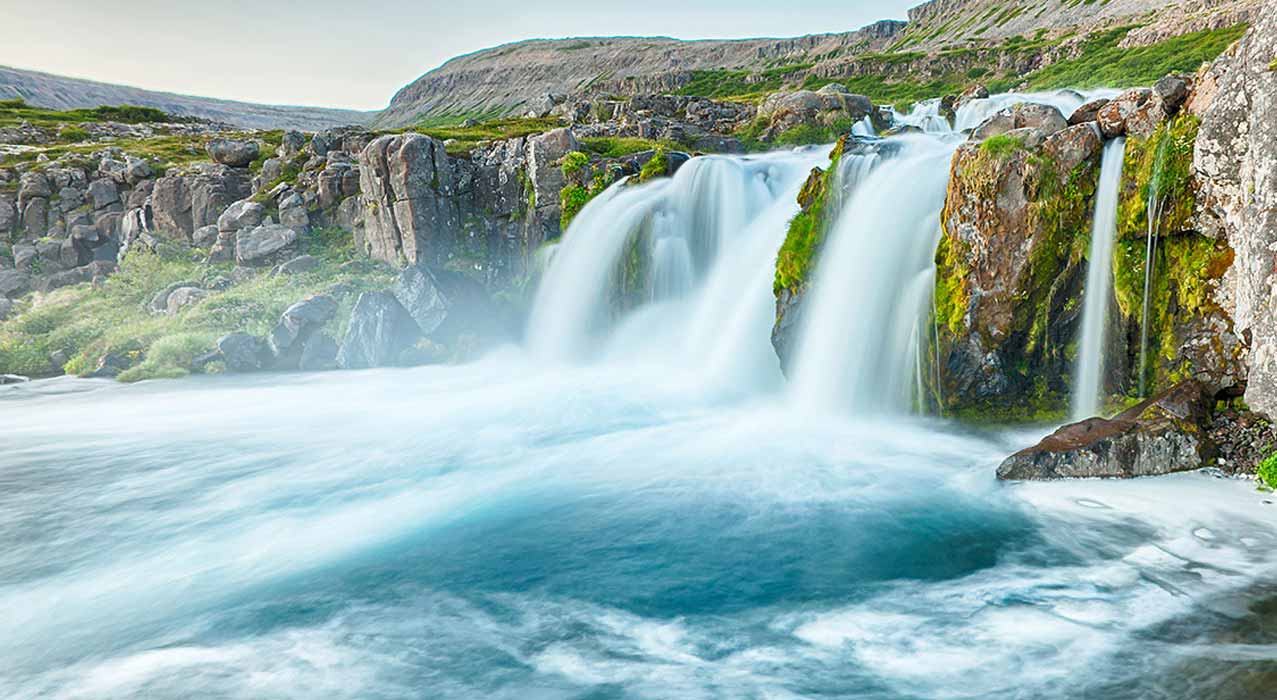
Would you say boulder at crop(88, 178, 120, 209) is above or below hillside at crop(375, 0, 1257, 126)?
below

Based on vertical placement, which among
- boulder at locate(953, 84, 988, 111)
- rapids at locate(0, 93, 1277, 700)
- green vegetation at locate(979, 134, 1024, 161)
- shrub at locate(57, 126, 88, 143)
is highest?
boulder at locate(953, 84, 988, 111)

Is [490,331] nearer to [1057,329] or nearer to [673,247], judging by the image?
[673,247]

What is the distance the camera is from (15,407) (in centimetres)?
1727

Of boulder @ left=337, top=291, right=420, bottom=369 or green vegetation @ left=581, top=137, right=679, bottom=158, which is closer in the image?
boulder @ left=337, top=291, right=420, bottom=369

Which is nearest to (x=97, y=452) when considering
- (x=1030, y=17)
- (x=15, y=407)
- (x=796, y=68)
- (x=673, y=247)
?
(x=15, y=407)

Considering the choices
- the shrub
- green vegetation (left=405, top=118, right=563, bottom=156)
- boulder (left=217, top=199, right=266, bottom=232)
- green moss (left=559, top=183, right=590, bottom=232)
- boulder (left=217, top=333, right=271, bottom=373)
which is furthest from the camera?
the shrub

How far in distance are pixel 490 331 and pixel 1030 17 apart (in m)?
127

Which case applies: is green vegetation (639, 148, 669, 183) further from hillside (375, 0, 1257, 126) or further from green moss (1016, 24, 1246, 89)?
hillside (375, 0, 1257, 126)

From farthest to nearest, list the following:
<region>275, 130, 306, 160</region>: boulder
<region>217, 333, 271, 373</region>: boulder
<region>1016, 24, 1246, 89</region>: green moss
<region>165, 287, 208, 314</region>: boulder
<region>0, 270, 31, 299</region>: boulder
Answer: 1. <region>1016, 24, 1246, 89</region>: green moss
2. <region>275, 130, 306, 160</region>: boulder
3. <region>0, 270, 31, 299</region>: boulder
4. <region>165, 287, 208, 314</region>: boulder
5. <region>217, 333, 271, 373</region>: boulder

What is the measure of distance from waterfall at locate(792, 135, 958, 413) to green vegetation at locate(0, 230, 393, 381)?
52.6 ft

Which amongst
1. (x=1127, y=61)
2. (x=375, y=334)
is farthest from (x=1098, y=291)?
(x=1127, y=61)

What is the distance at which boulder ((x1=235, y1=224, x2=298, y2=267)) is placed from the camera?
27.9m

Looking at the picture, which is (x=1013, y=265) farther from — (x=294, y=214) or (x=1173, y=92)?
(x=294, y=214)


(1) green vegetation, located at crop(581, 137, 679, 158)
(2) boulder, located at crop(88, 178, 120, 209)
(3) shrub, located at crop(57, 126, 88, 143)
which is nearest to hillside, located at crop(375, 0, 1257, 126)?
(3) shrub, located at crop(57, 126, 88, 143)
